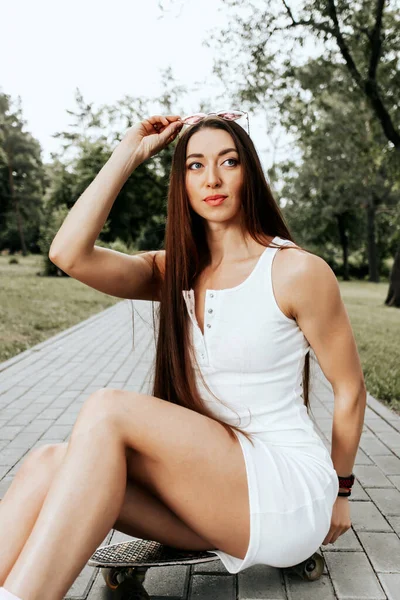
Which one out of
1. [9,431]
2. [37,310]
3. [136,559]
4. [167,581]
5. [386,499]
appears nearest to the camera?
[136,559]

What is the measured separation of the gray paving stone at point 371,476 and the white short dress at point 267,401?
166 centimetres

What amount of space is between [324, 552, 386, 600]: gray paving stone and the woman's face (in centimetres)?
156

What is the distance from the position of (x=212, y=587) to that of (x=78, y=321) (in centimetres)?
985

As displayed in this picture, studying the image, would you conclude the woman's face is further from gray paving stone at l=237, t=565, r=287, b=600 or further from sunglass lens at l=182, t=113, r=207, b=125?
gray paving stone at l=237, t=565, r=287, b=600

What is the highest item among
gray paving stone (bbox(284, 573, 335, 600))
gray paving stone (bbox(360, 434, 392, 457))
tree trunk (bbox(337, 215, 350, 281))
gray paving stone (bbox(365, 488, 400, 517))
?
gray paving stone (bbox(284, 573, 335, 600))

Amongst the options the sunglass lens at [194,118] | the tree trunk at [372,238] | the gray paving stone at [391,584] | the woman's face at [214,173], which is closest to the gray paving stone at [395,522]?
the gray paving stone at [391,584]

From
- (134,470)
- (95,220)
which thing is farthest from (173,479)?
(95,220)

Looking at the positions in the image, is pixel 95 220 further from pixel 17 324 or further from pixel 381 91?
pixel 381 91

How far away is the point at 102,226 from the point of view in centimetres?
231

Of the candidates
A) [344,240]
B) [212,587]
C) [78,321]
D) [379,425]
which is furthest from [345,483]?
[344,240]

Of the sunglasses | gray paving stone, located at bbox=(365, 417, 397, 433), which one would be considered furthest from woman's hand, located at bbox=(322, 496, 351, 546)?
gray paving stone, located at bbox=(365, 417, 397, 433)

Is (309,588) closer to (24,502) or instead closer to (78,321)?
(24,502)

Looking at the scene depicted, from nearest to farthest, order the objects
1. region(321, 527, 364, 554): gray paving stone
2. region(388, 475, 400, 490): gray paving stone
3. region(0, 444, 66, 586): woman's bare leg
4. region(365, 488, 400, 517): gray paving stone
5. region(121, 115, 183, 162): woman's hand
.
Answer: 1. region(0, 444, 66, 586): woman's bare leg
2. region(121, 115, 183, 162): woman's hand
3. region(321, 527, 364, 554): gray paving stone
4. region(365, 488, 400, 517): gray paving stone
5. region(388, 475, 400, 490): gray paving stone

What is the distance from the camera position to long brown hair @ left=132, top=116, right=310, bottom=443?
227 cm
